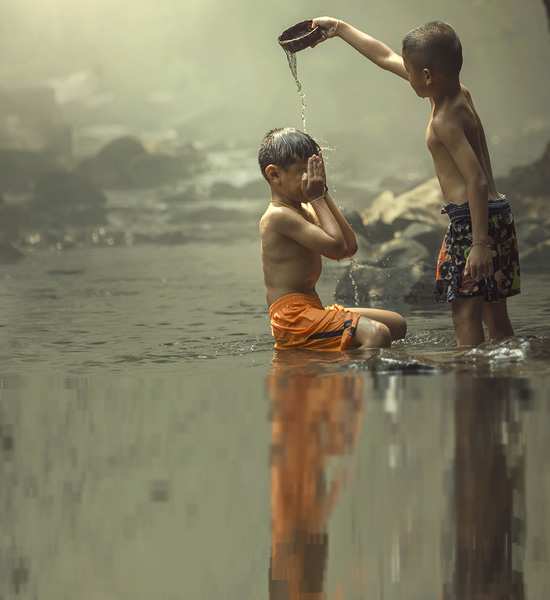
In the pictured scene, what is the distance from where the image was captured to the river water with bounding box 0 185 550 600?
1.96 metres

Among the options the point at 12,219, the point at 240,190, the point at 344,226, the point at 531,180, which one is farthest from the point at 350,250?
the point at 240,190

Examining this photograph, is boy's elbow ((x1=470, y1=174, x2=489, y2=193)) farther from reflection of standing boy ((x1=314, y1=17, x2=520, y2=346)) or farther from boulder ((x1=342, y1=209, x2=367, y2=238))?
boulder ((x1=342, y1=209, x2=367, y2=238))

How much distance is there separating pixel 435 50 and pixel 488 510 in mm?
1729

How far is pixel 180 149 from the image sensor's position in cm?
1078

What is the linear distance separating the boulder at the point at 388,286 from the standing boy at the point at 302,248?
5.95ft

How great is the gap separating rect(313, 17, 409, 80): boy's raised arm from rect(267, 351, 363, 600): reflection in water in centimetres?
139

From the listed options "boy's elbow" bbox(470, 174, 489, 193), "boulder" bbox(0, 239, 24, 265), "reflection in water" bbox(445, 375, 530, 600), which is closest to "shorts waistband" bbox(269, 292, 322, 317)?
"boy's elbow" bbox(470, 174, 489, 193)

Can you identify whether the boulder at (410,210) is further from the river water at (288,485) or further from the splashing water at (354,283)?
the river water at (288,485)

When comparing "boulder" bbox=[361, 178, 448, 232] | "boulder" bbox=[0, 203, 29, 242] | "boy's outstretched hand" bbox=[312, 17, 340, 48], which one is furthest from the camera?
"boulder" bbox=[0, 203, 29, 242]

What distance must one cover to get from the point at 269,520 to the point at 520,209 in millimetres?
6715

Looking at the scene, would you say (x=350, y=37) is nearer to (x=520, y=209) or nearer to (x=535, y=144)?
(x=520, y=209)

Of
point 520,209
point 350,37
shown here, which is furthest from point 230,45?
point 350,37

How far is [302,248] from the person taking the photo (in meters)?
3.64

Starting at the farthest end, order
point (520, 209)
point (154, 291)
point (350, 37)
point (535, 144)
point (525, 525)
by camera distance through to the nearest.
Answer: point (535, 144), point (520, 209), point (154, 291), point (350, 37), point (525, 525)
